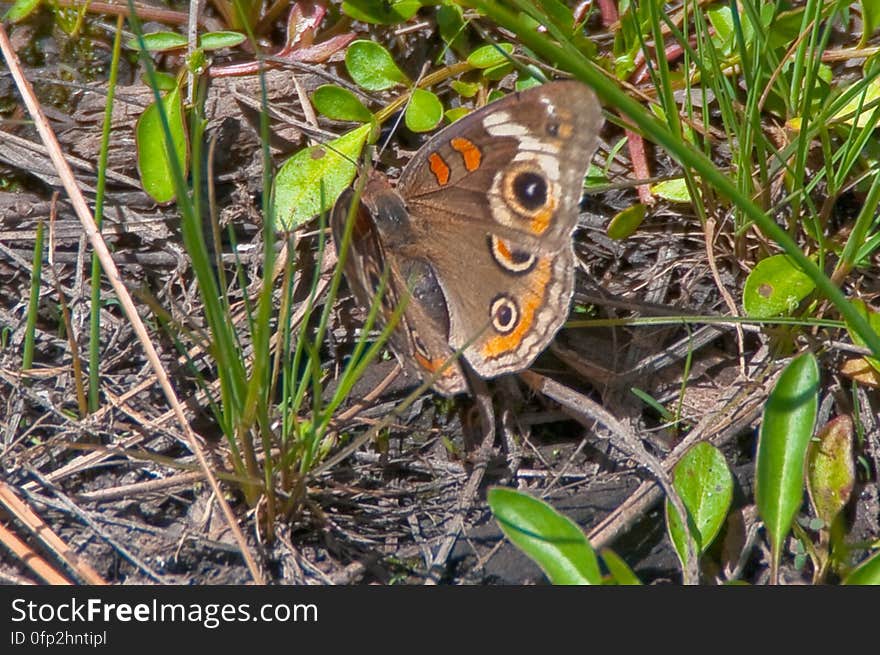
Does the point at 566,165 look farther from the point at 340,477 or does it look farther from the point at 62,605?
the point at 62,605

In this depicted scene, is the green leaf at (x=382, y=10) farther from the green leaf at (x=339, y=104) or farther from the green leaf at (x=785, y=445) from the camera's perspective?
the green leaf at (x=785, y=445)

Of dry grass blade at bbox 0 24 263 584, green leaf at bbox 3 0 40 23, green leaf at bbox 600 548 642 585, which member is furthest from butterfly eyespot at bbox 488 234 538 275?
green leaf at bbox 3 0 40 23

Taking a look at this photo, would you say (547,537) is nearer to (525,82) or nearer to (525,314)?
(525,314)

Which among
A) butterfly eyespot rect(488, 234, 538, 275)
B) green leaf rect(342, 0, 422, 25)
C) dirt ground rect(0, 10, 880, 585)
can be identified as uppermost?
green leaf rect(342, 0, 422, 25)

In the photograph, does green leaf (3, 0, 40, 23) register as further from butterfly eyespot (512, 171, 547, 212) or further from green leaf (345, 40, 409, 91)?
butterfly eyespot (512, 171, 547, 212)

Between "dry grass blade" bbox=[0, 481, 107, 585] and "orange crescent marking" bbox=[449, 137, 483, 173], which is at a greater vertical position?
"orange crescent marking" bbox=[449, 137, 483, 173]

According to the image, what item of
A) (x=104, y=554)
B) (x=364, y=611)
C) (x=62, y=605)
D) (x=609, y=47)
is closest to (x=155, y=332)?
(x=104, y=554)
